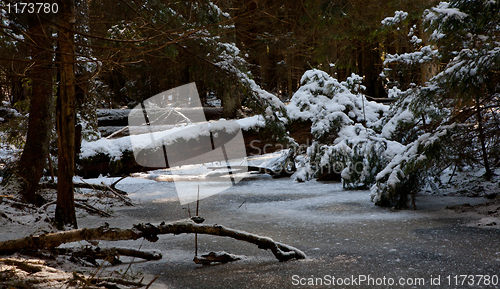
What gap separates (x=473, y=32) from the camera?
185 inches

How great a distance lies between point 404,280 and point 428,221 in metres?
2.08

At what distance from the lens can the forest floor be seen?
105 inches

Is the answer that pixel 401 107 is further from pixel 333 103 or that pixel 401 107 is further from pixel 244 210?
pixel 244 210

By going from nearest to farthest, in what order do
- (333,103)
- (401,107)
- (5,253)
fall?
1. (5,253)
2. (401,107)
3. (333,103)

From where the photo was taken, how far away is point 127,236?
114 inches

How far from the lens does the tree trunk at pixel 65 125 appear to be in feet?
12.2

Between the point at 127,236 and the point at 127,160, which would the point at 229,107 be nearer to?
the point at 127,160

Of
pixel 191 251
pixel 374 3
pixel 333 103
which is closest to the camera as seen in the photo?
pixel 191 251

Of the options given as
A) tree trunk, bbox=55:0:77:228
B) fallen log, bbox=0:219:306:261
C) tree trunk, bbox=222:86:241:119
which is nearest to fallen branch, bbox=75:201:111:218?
tree trunk, bbox=55:0:77:228

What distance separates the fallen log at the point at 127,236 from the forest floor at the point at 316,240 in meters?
0.09

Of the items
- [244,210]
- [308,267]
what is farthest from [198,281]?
[244,210]

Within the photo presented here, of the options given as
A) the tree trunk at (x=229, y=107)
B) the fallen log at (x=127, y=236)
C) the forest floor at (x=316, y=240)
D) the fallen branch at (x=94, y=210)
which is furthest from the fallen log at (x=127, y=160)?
the fallen log at (x=127, y=236)

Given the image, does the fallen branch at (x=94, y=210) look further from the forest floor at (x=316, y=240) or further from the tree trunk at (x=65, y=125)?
the tree trunk at (x=65, y=125)

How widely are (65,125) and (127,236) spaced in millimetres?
1527
